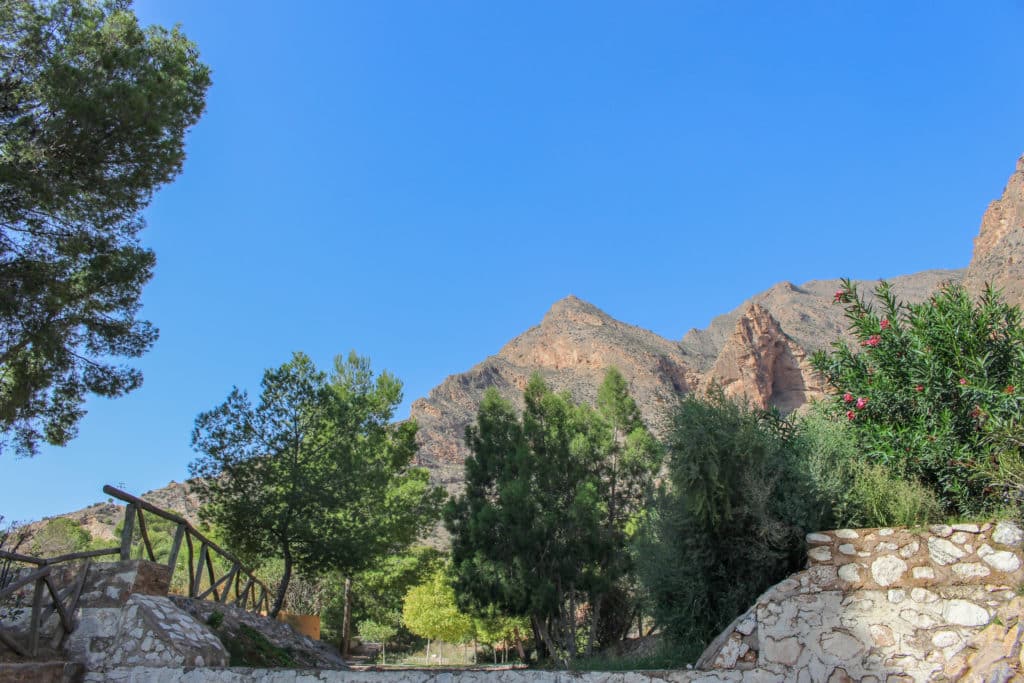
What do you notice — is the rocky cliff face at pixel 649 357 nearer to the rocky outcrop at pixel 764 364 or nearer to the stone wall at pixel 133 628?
the rocky outcrop at pixel 764 364

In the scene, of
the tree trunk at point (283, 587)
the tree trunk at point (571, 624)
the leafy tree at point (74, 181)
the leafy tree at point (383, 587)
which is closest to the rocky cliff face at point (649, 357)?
the leafy tree at point (383, 587)

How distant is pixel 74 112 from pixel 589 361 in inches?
2347

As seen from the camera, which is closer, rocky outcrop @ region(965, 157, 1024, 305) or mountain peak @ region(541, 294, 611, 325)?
rocky outcrop @ region(965, 157, 1024, 305)

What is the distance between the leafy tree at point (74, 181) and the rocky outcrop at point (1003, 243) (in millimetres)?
24127

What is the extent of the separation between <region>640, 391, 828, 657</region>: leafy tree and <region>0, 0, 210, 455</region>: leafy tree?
29.7 feet

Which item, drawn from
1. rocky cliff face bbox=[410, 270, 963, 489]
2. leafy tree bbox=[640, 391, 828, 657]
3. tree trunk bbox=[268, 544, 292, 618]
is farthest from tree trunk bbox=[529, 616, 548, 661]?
rocky cliff face bbox=[410, 270, 963, 489]

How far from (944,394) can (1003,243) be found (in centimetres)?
2546

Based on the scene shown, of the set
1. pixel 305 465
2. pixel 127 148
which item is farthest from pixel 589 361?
pixel 127 148

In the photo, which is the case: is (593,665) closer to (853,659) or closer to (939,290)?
(853,659)

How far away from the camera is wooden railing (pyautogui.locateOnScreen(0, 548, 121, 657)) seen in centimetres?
608

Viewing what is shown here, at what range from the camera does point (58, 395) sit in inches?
434

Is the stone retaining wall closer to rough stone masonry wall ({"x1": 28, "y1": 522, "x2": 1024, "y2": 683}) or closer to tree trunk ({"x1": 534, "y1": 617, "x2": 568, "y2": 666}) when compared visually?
rough stone masonry wall ({"x1": 28, "y1": 522, "x2": 1024, "y2": 683})

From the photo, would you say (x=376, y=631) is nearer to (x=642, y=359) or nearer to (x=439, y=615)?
(x=439, y=615)

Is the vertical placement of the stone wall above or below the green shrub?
below
